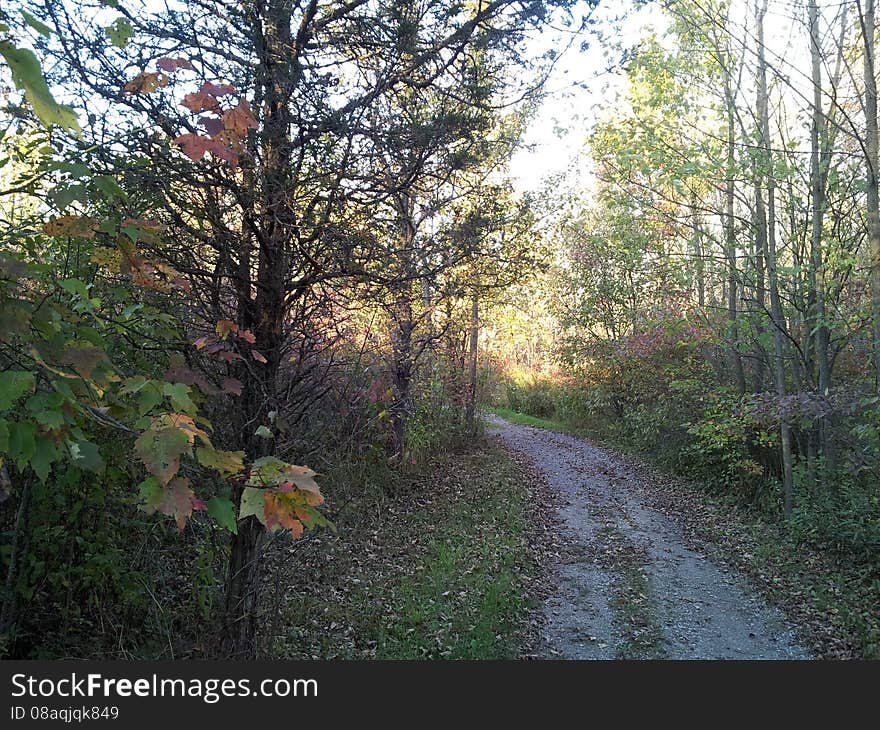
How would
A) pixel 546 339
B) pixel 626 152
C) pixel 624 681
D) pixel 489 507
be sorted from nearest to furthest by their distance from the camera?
pixel 624 681 → pixel 626 152 → pixel 489 507 → pixel 546 339

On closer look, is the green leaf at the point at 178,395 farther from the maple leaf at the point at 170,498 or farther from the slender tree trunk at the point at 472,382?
the slender tree trunk at the point at 472,382

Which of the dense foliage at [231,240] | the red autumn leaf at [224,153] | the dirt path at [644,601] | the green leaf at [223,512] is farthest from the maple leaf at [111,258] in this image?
the dirt path at [644,601]

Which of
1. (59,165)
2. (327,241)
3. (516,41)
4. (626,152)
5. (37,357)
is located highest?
(626,152)

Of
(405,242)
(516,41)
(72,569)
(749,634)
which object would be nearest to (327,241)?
(405,242)

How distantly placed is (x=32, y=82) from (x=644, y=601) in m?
7.42

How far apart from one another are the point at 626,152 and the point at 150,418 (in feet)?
33.5

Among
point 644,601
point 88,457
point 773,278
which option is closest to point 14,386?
point 88,457

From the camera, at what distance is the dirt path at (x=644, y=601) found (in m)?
5.95

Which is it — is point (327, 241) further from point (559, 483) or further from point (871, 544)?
point (559, 483)

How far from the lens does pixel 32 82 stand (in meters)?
1.49

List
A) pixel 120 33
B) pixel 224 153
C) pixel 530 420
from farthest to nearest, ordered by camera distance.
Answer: pixel 530 420
pixel 120 33
pixel 224 153

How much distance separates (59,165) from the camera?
1.98 metres

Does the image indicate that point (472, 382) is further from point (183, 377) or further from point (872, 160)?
point (183, 377)

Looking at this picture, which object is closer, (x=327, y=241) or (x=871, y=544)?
(x=327, y=241)
